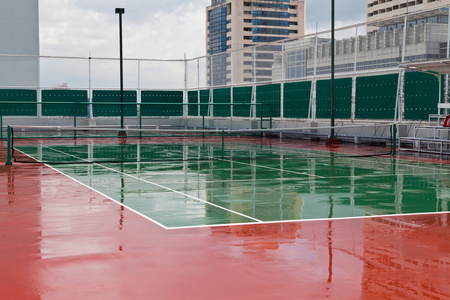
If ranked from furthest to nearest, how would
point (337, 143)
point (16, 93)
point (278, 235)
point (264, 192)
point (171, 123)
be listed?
1. point (171, 123)
2. point (16, 93)
3. point (337, 143)
4. point (264, 192)
5. point (278, 235)

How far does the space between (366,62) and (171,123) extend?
18749 mm

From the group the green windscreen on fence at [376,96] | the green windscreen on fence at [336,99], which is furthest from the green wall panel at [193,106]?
the green windscreen on fence at [376,96]

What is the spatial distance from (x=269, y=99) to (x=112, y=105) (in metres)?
11.3

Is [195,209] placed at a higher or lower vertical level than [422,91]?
lower

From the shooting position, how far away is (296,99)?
111 feet

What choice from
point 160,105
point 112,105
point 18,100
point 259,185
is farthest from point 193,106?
point 259,185

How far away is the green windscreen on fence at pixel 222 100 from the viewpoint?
4025cm

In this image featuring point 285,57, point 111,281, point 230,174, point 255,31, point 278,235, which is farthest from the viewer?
point 255,31

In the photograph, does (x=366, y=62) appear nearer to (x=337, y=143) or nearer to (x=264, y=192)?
(x=337, y=143)

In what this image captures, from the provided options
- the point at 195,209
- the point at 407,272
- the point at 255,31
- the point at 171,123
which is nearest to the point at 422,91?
the point at 195,209

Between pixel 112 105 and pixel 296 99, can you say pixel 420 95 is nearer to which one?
pixel 296 99

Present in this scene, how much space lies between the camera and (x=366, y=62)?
1134 inches

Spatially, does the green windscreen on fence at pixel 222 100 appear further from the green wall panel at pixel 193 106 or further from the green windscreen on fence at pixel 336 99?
the green windscreen on fence at pixel 336 99

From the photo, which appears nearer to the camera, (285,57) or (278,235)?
(278,235)
